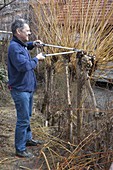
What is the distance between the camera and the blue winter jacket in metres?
3.93

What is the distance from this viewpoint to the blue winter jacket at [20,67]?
3926 mm

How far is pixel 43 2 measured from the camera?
19.1 feet

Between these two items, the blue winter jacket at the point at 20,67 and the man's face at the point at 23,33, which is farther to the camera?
the man's face at the point at 23,33

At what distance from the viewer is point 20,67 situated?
3926 millimetres

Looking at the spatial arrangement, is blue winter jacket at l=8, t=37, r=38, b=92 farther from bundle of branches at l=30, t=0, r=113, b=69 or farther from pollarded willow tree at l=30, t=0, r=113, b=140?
bundle of branches at l=30, t=0, r=113, b=69

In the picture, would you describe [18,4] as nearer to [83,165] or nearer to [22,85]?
[22,85]

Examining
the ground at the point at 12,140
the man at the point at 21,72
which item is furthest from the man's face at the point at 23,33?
the ground at the point at 12,140

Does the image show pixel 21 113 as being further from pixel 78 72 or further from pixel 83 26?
pixel 83 26

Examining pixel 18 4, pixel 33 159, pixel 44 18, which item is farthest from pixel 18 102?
pixel 18 4

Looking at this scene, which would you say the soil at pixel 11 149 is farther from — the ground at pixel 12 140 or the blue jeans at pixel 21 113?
the blue jeans at pixel 21 113

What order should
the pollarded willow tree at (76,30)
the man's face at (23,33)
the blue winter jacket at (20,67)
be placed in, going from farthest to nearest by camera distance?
the pollarded willow tree at (76,30) → the man's face at (23,33) → the blue winter jacket at (20,67)

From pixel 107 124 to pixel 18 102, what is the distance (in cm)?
120

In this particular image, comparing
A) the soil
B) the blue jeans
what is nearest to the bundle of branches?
the blue jeans

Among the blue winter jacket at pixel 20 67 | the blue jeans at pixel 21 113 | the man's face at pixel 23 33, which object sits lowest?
the blue jeans at pixel 21 113
